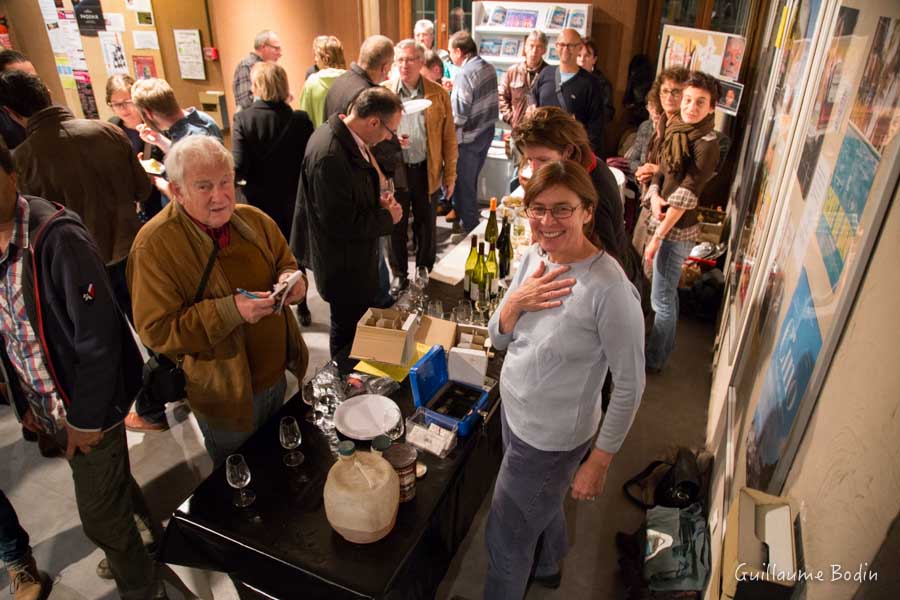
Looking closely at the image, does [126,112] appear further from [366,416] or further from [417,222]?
[366,416]

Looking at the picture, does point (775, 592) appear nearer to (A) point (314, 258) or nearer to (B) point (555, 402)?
(B) point (555, 402)

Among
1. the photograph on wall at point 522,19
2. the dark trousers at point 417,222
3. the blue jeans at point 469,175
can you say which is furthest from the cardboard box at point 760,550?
the photograph on wall at point 522,19

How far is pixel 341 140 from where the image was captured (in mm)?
2588

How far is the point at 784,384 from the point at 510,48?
5.79 metres

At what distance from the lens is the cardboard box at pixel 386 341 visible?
2199 mm

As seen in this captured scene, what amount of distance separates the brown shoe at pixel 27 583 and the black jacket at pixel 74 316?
3.14 ft

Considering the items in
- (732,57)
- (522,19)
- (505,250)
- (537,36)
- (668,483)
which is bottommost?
(668,483)

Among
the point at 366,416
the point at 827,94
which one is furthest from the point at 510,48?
the point at 366,416

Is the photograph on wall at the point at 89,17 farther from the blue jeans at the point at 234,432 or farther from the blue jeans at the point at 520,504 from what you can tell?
the blue jeans at the point at 520,504

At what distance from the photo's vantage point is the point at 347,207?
106 inches

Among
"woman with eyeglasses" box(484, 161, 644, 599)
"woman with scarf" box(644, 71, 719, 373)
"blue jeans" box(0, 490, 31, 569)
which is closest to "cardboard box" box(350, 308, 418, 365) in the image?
"woman with eyeglasses" box(484, 161, 644, 599)

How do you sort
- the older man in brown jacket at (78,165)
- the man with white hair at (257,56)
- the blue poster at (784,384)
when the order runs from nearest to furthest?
the blue poster at (784,384) < the older man in brown jacket at (78,165) < the man with white hair at (257,56)

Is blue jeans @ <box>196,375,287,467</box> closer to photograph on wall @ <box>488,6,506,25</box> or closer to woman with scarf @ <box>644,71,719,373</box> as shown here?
woman with scarf @ <box>644,71,719,373</box>

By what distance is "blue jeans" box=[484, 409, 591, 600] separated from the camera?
1.74 meters
